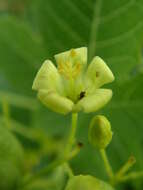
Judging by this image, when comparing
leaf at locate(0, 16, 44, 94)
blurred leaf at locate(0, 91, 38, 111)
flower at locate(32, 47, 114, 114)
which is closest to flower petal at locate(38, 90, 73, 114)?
flower at locate(32, 47, 114, 114)

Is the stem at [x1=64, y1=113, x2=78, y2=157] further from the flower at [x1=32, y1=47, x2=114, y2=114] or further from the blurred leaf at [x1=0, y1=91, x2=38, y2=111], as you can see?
the blurred leaf at [x1=0, y1=91, x2=38, y2=111]

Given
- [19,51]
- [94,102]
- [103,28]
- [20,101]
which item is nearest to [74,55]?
[94,102]

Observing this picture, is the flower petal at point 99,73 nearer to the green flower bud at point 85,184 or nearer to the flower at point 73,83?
the flower at point 73,83

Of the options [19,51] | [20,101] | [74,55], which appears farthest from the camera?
[20,101]

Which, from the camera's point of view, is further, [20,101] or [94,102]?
→ [20,101]

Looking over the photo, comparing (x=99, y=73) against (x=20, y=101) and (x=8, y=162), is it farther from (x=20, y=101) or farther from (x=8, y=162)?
(x=20, y=101)

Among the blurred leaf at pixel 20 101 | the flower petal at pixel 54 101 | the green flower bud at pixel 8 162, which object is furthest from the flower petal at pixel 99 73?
the blurred leaf at pixel 20 101

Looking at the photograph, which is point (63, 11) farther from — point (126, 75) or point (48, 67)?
point (48, 67)
